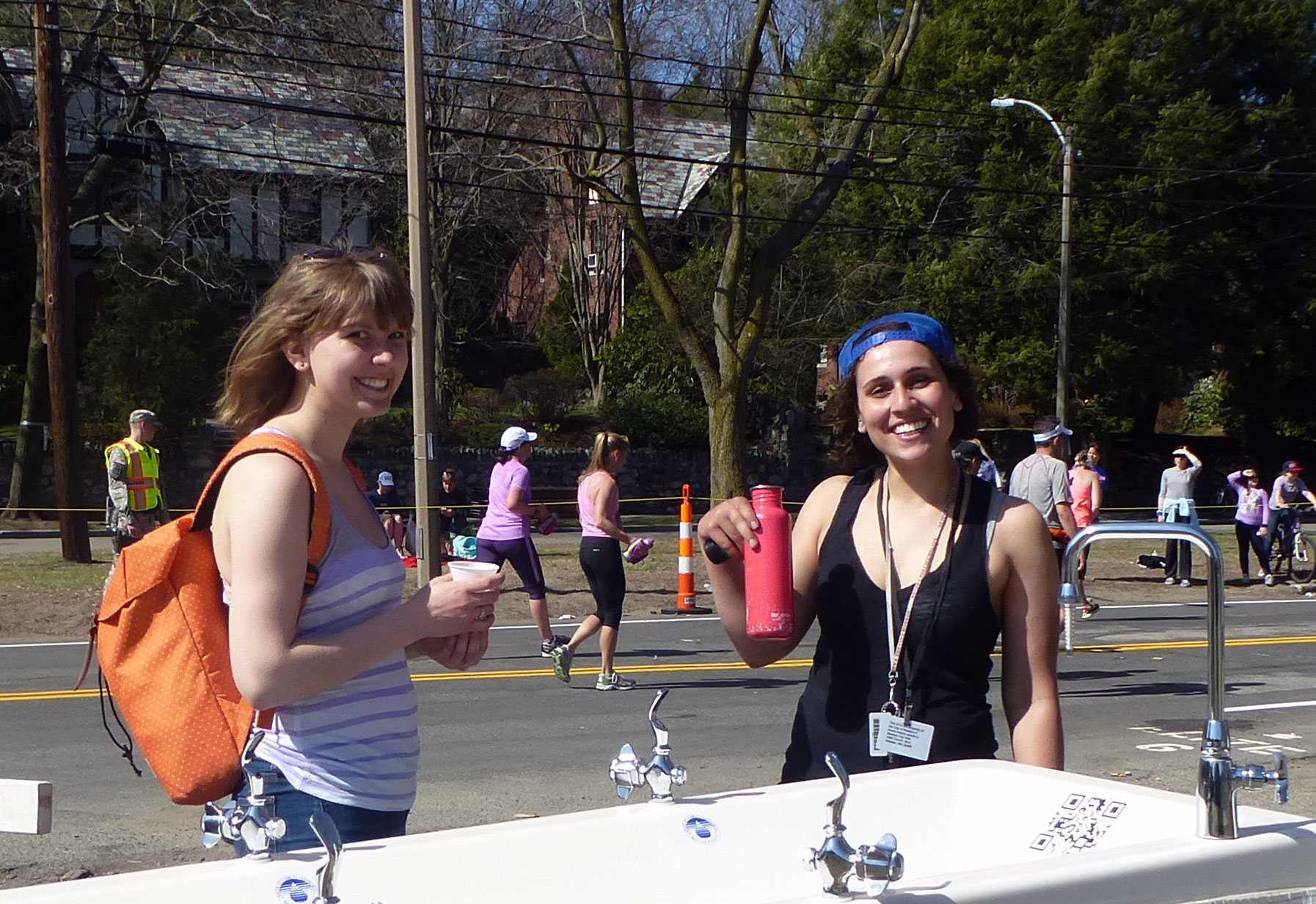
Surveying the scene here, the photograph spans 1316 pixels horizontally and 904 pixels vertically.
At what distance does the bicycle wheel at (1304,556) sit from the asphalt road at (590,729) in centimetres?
712

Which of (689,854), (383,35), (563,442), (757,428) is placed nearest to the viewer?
(689,854)

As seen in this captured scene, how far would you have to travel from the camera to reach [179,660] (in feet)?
7.66

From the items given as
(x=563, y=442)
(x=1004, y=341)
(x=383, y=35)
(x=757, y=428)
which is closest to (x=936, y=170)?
(x=1004, y=341)

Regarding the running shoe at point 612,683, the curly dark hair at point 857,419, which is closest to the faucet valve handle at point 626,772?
the curly dark hair at point 857,419

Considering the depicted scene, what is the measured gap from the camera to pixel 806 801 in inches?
94.5

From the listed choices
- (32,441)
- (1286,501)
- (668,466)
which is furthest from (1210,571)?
(668,466)

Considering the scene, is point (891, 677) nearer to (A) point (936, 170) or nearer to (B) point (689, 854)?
(B) point (689, 854)

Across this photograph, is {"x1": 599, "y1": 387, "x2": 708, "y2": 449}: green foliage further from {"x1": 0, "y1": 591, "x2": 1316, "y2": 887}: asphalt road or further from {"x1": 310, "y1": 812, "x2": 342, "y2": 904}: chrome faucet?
{"x1": 310, "y1": 812, "x2": 342, "y2": 904}: chrome faucet

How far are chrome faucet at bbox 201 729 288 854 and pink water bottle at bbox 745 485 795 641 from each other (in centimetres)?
106

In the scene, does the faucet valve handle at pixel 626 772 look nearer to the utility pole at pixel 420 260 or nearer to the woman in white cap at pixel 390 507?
the utility pole at pixel 420 260

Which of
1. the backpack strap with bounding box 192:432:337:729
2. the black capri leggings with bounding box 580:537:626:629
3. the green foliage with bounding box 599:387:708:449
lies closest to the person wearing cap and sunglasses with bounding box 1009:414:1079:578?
the black capri leggings with bounding box 580:537:626:629

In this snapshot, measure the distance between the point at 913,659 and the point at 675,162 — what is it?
35579 mm

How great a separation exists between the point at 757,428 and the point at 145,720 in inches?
1291

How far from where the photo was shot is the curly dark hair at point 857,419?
9.73 feet
